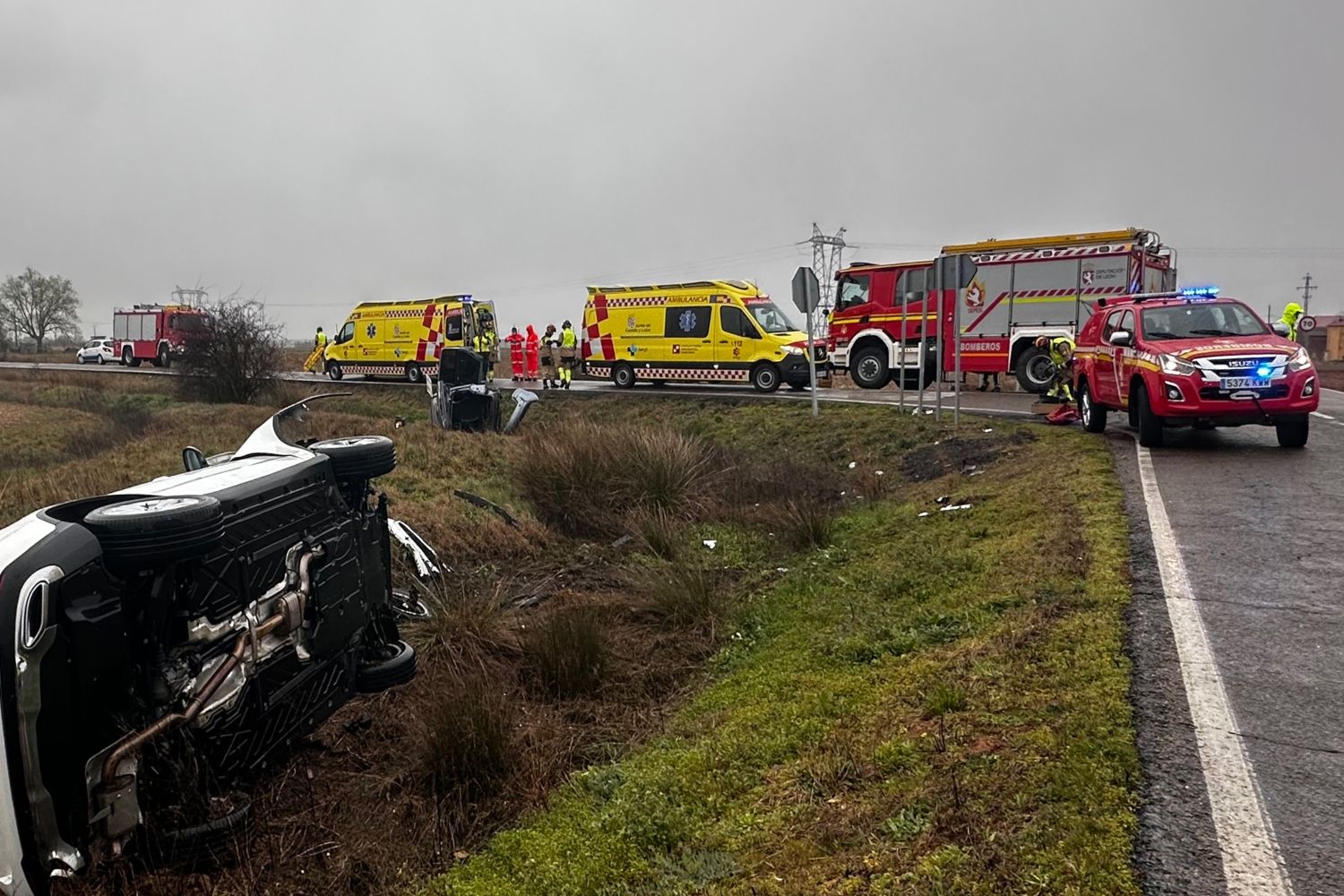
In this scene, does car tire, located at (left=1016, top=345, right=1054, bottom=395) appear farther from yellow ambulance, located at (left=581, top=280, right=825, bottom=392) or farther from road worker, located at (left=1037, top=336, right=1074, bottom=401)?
yellow ambulance, located at (left=581, top=280, right=825, bottom=392)

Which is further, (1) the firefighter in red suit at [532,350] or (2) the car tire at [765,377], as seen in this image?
(1) the firefighter in red suit at [532,350]

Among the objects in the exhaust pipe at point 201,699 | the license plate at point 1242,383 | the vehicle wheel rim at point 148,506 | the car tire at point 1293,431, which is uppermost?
the license plate at point 1242,383

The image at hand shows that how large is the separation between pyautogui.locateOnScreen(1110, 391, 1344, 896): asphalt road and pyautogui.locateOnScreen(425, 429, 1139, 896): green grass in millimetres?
123

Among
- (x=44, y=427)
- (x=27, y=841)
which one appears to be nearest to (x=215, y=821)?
(x=27, y=841)

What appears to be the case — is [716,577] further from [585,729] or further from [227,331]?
[227,331]

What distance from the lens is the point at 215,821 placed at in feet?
10.4

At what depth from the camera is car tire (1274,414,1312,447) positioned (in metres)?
9.37

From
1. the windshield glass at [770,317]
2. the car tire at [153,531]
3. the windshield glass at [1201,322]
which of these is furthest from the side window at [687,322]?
the car tire at [153,531]

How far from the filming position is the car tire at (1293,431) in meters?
9.37

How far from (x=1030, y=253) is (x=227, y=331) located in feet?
67.8

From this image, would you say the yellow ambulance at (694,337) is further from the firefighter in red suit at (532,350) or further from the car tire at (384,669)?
the car tire at (384,669)

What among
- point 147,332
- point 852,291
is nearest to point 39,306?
point 147,332

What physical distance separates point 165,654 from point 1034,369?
18.5 meters

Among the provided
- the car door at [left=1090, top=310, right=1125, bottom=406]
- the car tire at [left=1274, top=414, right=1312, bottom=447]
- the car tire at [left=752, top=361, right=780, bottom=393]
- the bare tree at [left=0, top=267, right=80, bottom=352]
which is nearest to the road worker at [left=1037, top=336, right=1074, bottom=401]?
the car door at [left=1090, top=310, right=1125, bottom=406]
